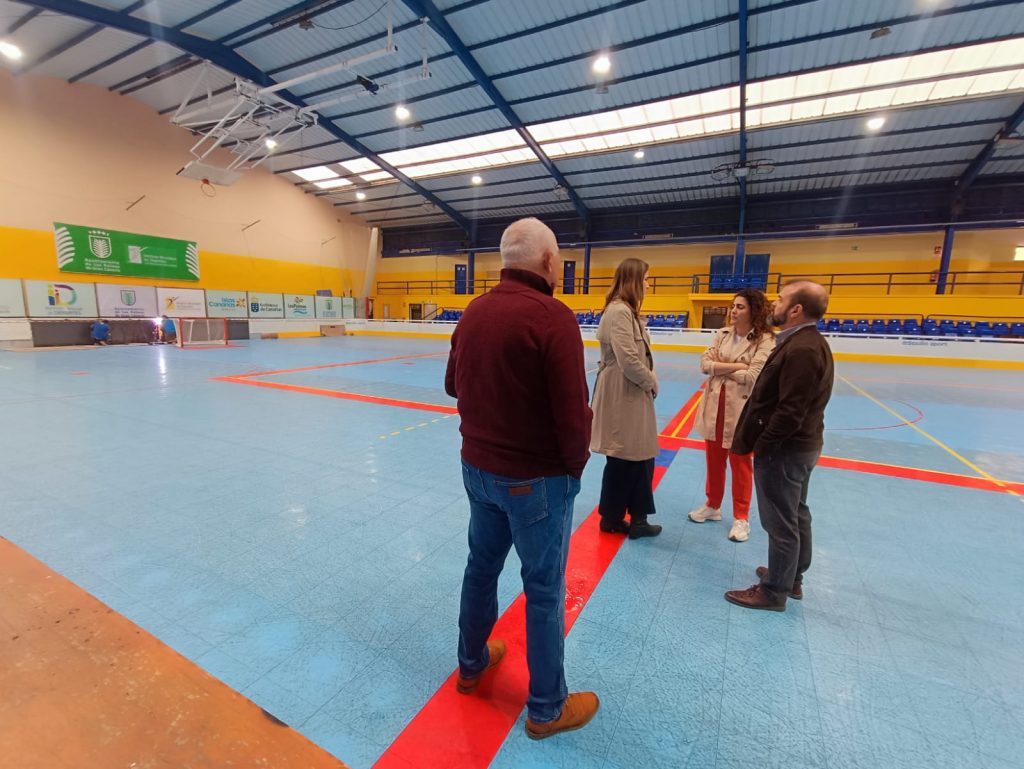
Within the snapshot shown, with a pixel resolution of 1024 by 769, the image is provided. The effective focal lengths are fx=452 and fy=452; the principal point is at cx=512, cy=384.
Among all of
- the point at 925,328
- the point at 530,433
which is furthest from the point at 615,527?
the point at 925,328

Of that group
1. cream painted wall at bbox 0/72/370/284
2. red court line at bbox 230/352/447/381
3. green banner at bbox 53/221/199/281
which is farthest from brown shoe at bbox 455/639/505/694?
green banner at bbox 53/221/199/281

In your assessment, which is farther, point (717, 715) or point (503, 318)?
point (717, 715)

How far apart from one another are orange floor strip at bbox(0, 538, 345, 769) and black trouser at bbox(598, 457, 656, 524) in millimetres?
2064

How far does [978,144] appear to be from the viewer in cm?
1620

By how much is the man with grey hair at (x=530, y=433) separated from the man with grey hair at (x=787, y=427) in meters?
1.17

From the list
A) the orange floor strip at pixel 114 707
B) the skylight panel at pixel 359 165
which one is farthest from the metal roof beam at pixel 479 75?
the orange floor strip at pixel 114 707

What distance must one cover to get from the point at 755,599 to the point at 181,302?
23.4 meters

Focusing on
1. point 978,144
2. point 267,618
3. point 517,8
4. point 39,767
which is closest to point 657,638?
point 267,618

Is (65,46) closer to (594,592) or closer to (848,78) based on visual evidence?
(594,592)

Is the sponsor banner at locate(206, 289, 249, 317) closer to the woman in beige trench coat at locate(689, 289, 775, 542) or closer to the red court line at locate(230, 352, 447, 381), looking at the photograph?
the red court line at locate(230, 352, 447, 381)

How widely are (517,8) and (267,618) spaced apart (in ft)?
51.3

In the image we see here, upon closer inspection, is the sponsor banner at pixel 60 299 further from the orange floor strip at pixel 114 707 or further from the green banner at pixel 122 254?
the orange floor strip at pixel 114 707

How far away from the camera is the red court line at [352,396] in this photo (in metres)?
6.96

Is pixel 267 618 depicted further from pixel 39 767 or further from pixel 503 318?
pixel 503 318
